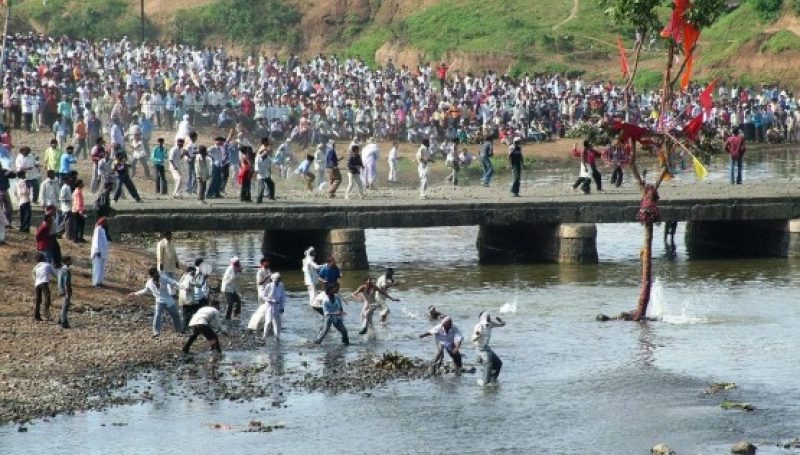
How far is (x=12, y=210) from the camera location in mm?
38938

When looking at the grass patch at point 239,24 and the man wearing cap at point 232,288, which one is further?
the grass patch at point 239,24

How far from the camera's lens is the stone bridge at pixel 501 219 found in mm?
40250

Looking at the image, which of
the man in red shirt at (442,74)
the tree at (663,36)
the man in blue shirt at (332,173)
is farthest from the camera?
the man in red shirt at (442,74)

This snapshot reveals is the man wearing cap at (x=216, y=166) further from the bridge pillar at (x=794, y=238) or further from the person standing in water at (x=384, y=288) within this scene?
the bridge pillar at (x=794, y=238)

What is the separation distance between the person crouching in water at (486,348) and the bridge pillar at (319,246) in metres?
12.4

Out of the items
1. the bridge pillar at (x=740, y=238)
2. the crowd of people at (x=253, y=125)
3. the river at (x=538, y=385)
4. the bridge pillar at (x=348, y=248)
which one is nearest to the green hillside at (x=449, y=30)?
the crowd of people at (x=253, y=125)

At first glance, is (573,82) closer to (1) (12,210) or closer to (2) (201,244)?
(2) (201,244)

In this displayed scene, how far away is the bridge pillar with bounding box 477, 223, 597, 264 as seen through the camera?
42000mm

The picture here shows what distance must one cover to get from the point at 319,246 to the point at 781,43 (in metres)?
36.2

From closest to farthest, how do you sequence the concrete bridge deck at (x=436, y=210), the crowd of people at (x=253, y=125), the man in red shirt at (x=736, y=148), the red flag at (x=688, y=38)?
the red flag at (x=688, y=38) < the crowd of people at (x=253, y=125) < the concrete bridge deck at (x=436, y=210) < the man in red shirt at (x=736, y=148)

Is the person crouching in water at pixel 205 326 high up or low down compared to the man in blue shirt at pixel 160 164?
down

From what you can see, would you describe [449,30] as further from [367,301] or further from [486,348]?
[486,348]

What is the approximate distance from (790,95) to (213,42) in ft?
86.0

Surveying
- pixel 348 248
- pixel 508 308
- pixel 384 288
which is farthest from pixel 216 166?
pixel 384 288
